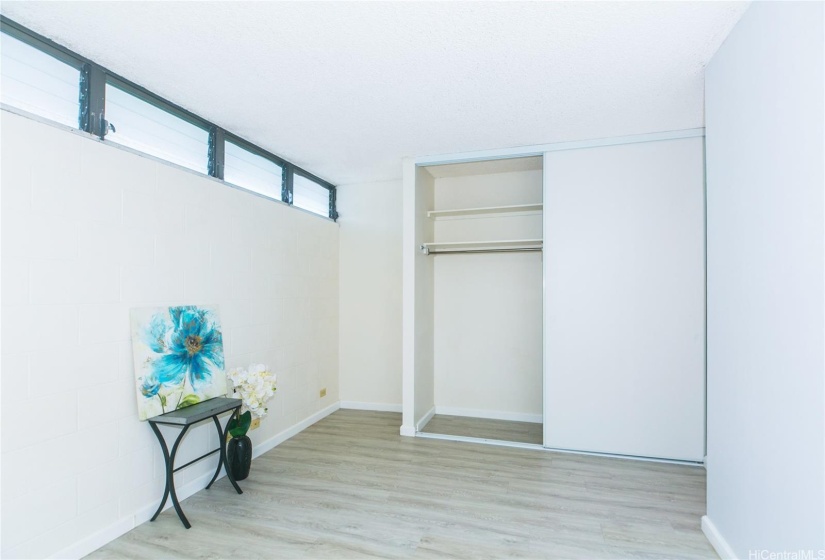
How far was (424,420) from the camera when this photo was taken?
4336mm

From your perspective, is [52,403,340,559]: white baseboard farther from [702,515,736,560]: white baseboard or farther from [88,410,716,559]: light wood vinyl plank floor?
[702,515,736,560]: white baseboard

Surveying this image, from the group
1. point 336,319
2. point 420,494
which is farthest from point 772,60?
point 336,319

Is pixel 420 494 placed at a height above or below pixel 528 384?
below

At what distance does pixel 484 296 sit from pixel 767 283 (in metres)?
2.92

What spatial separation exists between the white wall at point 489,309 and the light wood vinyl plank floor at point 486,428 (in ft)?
0.42

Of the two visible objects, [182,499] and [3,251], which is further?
[182,499]

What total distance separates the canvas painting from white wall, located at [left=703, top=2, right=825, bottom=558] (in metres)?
2.97

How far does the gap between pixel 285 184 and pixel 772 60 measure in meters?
3.58

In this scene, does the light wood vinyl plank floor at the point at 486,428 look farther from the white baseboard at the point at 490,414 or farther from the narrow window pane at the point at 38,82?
the narrow window pane at the point at 38,82

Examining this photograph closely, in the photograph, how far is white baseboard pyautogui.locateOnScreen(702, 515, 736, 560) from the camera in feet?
6.81

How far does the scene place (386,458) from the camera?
3482 millimetres

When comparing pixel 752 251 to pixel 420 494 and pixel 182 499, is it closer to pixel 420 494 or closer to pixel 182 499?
pixel 420 494

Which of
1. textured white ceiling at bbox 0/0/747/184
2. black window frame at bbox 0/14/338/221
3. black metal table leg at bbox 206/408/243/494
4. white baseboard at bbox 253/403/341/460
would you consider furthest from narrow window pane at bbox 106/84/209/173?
white baseboard at bbox 253/403/341/460

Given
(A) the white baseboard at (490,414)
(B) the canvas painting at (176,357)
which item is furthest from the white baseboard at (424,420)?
(B) the canvas painting at (176,357)
